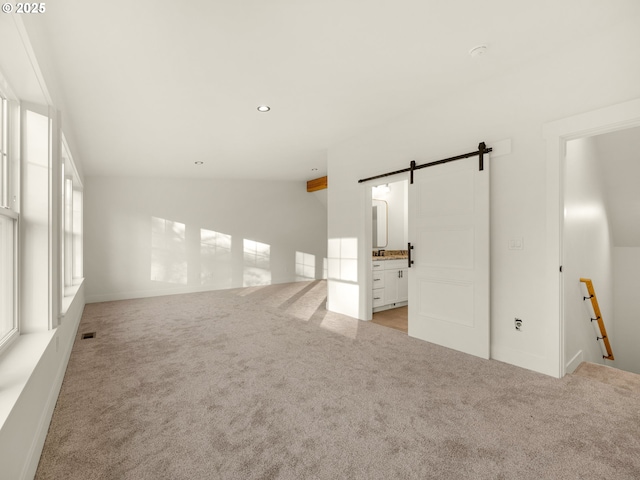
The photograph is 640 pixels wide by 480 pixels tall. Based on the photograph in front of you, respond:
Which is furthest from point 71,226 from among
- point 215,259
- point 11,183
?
point 11,183

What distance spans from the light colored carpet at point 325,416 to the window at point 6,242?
675 mm

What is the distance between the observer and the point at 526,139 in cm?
275

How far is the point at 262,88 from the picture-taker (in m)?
3.05

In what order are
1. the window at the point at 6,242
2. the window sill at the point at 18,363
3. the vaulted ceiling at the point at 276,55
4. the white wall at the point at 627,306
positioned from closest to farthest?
the window sill at the point at 18,363 → the window at the point at 6,242 → the vaulted ceiling at the point at 276,55 → the white wall at the point at 627,306

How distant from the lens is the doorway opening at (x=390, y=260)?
482 centimetres

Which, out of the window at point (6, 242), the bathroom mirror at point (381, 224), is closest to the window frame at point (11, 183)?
the window at point (6, 242)

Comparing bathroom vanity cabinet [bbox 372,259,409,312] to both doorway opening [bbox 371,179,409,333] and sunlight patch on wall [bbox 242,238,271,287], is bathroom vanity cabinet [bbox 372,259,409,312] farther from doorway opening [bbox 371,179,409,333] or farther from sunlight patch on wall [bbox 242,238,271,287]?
sunlight patch on wall [bbox 242,238,271,287]

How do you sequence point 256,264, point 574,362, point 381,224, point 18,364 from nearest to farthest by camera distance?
point 18,364
point 574,362
point 381,224
point 256,264

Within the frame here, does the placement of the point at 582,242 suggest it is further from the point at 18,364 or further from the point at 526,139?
the point at 18,364

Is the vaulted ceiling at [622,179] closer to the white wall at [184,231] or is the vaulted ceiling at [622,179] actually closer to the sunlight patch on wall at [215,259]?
the white wall at [184,231]

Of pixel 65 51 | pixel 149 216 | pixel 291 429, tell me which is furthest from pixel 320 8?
pixel 149 216

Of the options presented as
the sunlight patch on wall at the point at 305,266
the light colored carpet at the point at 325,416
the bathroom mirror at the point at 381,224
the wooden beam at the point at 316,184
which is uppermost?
the wooden beam at the point at 316,184

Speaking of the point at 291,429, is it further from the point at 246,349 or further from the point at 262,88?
the point at 262,88

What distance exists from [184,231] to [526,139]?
21.0ft
